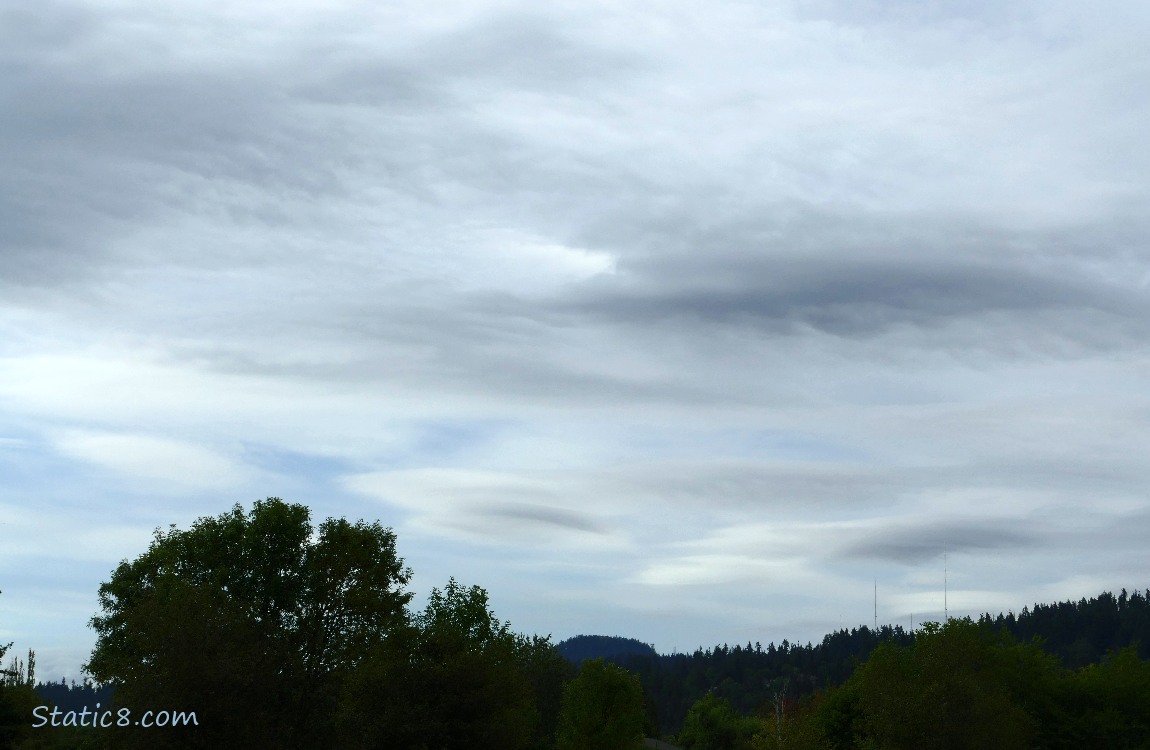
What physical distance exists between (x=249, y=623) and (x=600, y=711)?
42959mm

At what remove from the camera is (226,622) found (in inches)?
2109

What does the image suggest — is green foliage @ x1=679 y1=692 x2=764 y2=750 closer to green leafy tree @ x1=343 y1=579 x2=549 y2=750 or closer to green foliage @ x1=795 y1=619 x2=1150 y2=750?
green foliage @ x1=795 y1=619 x2=1150 y2=750

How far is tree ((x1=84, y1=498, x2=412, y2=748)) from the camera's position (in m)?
48.2

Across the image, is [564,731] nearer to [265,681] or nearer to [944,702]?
[944,702]

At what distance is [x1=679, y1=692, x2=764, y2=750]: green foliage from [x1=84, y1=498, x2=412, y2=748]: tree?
226ft

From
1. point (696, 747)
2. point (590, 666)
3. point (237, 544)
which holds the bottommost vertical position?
point (696, 747)

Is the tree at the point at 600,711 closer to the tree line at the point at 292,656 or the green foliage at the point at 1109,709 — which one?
the tree line at the point at 292,656

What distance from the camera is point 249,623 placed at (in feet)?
207

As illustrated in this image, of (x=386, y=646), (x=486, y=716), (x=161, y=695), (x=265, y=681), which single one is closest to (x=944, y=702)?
(x=486, y=716)

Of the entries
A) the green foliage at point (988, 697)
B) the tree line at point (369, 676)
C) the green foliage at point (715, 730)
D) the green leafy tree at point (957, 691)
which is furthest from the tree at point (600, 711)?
the green foliage at point (715, 730)

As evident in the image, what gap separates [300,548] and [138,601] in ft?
40.1

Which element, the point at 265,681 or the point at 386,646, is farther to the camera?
the point at 386,646

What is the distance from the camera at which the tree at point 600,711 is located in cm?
9706

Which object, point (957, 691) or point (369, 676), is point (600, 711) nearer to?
point (957, 691)
